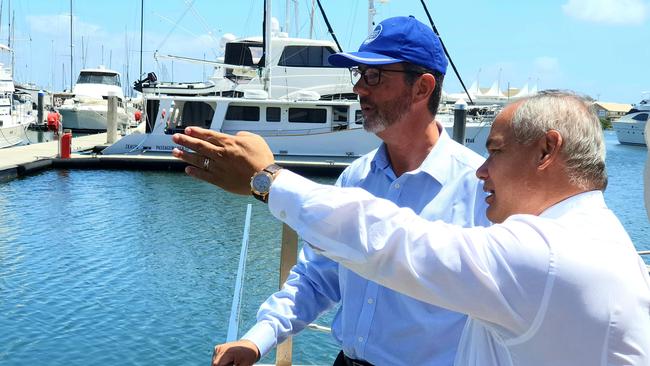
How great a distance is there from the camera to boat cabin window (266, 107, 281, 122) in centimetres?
2180

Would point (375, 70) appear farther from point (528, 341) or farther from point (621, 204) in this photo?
point (621, 204)

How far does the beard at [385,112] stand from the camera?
2.20 m

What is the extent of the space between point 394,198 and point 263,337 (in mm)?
593

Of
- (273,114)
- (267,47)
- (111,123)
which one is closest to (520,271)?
(273,114)

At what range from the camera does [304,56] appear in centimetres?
2348

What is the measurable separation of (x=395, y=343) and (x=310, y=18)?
24.7m

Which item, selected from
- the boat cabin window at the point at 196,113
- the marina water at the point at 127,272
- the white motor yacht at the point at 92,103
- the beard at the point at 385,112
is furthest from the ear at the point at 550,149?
the white motor yacht at the point at 92,103

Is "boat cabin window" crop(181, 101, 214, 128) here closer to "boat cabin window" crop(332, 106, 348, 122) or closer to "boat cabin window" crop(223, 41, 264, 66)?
"boat cabin window" crop(223, 41, 264, 66)

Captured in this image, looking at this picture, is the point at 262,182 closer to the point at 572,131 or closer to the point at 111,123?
the point at 572,131

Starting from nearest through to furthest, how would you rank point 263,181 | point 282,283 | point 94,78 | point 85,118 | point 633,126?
point 263,181 → point 282,283 → point 85,118 → point 94,78 → point 633,126

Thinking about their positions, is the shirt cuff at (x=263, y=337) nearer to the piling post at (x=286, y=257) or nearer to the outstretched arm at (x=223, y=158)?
the piling post at (x=286, y=257)

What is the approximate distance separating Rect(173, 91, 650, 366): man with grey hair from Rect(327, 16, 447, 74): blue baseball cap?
836 mm

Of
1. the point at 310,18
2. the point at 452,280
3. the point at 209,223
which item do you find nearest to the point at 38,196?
the point at 209,223

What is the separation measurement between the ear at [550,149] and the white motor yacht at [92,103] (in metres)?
36.3
